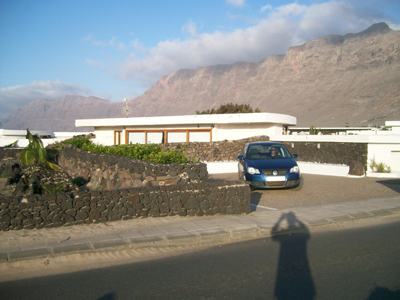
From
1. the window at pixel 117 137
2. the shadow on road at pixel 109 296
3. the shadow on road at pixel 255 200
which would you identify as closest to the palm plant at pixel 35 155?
the shadow on road at pixel 255 200

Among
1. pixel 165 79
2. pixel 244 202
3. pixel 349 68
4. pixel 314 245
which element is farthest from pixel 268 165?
pixel 165 79

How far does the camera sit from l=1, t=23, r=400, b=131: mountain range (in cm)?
7562

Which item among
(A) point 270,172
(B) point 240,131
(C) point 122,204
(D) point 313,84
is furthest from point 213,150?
(D) point 313,84

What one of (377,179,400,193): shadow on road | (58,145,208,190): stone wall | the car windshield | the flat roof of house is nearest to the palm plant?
(58,145,208,190): stone wall

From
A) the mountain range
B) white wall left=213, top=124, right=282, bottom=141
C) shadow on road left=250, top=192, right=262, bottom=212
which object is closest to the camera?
shadow on road left=250, top=192, right=262, bottom=212

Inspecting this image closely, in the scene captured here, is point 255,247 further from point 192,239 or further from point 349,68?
point 349,68

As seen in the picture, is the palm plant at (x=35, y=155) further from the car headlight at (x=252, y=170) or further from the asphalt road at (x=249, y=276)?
the asphalt road at (x=249, y=276)

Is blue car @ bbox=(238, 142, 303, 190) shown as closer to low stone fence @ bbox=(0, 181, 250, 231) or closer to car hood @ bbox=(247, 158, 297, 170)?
car hood @ bbox=(247, 158, 297, 170)

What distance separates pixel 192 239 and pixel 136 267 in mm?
1534

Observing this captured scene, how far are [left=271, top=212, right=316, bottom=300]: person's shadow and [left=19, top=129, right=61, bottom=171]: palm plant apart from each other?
11.1m

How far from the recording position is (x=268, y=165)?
12.6 meters

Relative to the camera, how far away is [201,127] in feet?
78.8

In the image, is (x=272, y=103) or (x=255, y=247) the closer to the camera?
(x=255, y=247)

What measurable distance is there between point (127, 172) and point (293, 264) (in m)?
6.60
